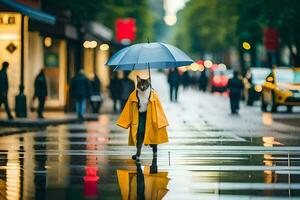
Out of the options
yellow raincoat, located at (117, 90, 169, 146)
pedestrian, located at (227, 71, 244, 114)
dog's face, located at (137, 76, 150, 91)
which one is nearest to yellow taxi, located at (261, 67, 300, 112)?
pedestrian, located at (227, 71, 244, 114)

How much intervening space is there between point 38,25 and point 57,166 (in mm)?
21227

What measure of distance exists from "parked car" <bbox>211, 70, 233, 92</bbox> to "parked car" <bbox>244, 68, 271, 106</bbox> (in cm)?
1949

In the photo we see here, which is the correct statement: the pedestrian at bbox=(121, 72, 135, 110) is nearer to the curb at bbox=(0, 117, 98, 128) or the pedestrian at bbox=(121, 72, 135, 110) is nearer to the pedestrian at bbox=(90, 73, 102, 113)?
the pedestrian at bbox=(90, 73, 102, 113)

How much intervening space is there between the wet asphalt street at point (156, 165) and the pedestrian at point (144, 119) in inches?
15.7

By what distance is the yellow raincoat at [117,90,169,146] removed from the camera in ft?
53.8

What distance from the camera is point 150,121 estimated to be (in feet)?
53.8

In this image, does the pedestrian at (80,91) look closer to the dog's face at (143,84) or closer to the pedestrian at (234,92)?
the pedestrian at (234,92)

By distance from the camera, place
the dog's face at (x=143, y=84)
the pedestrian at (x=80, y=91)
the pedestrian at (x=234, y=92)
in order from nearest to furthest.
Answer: the dog's face at (x=143, y=84) → the pedestrian at (x=80, y=91) → the pedestrian at (x=234, y=92)

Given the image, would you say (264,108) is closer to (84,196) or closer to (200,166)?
(200,166)

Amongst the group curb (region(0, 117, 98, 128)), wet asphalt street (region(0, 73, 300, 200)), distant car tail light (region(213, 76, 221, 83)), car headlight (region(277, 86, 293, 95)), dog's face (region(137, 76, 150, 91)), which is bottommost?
wet asphalt street (region(0, 73, 300, 200))

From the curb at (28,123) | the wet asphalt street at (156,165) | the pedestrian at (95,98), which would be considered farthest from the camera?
the pedestrian at (95,98)

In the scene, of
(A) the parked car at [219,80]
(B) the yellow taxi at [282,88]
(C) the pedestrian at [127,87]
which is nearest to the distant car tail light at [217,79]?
(A) the parked car at [219,80]

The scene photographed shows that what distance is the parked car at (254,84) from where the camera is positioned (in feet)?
147

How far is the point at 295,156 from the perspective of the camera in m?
16.9
